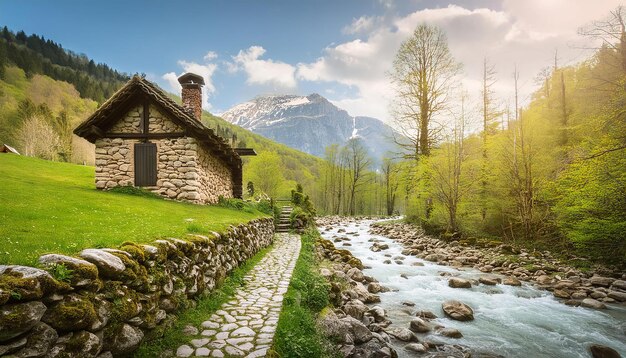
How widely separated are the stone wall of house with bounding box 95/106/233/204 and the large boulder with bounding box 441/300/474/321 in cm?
1027

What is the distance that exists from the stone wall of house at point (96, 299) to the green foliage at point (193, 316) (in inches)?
4.2

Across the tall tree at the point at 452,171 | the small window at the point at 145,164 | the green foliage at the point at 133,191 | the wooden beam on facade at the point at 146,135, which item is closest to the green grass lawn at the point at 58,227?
the green foliage at the point at 133,191

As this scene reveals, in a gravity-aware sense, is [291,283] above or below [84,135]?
below

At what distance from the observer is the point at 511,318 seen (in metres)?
7.57

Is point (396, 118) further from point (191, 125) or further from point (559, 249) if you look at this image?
point (191, 125)

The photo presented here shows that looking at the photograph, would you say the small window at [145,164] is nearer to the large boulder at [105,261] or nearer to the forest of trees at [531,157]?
the large boulder at [105,261]

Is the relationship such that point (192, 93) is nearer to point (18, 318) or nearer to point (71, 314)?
point (71, 314)

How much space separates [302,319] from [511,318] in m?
5.82

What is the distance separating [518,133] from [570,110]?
6897 mm

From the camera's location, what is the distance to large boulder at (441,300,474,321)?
24.3 ft

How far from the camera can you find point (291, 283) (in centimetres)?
717

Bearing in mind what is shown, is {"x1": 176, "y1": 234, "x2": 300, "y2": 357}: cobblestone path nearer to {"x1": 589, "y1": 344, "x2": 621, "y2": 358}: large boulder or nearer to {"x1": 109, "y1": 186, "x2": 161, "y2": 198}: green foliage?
{"x1": 589, "y1": 344, "x2": 621, "y2": 358}: large boulder

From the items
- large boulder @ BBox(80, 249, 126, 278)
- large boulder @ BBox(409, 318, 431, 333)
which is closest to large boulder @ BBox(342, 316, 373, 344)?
large boulder @ BBox(409, 318, 431, 333)

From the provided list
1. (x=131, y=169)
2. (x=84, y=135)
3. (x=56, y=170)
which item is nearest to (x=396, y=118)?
(x=131, y=169)
